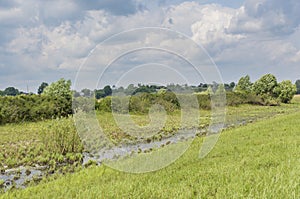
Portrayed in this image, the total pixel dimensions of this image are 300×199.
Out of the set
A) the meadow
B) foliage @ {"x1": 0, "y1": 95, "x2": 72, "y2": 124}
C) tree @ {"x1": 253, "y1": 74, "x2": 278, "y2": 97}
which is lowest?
the meadow

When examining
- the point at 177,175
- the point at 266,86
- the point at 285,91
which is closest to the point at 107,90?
the point at 177,175

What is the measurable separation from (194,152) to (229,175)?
3.51m

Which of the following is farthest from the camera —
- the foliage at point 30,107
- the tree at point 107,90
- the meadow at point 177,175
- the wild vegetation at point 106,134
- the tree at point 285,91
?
the tree at point 285,91

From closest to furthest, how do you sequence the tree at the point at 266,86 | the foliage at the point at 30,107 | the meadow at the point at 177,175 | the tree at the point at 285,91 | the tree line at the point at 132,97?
1. the meadow at the point at 177,175
2. the tree line at the point at 132,97
3. the foliage at the point at 30,107
4. the tree at the point at 285,91
5. the tree at the point at 266,86

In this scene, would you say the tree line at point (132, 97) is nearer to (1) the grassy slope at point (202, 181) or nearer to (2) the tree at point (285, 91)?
(2) the tree at point (285, 91)

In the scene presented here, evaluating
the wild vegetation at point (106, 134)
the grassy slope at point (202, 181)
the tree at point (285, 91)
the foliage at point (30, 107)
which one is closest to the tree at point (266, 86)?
the tree at point (285, 91)

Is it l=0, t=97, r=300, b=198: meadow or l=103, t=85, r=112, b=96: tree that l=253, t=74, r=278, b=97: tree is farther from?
l=103, t=85, r=112, b=96: tree

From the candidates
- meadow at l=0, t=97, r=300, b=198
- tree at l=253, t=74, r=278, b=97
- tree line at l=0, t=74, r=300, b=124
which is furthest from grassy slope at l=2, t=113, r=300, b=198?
tree at l=253, t=74, r=278, b=97

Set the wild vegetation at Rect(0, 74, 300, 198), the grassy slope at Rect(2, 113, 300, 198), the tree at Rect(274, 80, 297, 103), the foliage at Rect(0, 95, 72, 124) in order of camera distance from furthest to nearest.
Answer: the tree at Rect(274, 80, 297, 103) < the foliage at Rect(0, 95, 72, 124) < the wild vegetation at Rect(0, 74, 300, 198) < the grassy slope at Rect(2, 113, 300, 198)

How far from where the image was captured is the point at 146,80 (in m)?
7.17

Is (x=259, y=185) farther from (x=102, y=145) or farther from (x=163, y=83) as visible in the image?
(x=102, y=145)

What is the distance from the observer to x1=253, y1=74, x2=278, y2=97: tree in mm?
56188

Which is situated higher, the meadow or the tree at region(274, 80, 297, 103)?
the tree at region(274, 80, 297, 103)

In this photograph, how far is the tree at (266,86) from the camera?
56.2 metres
